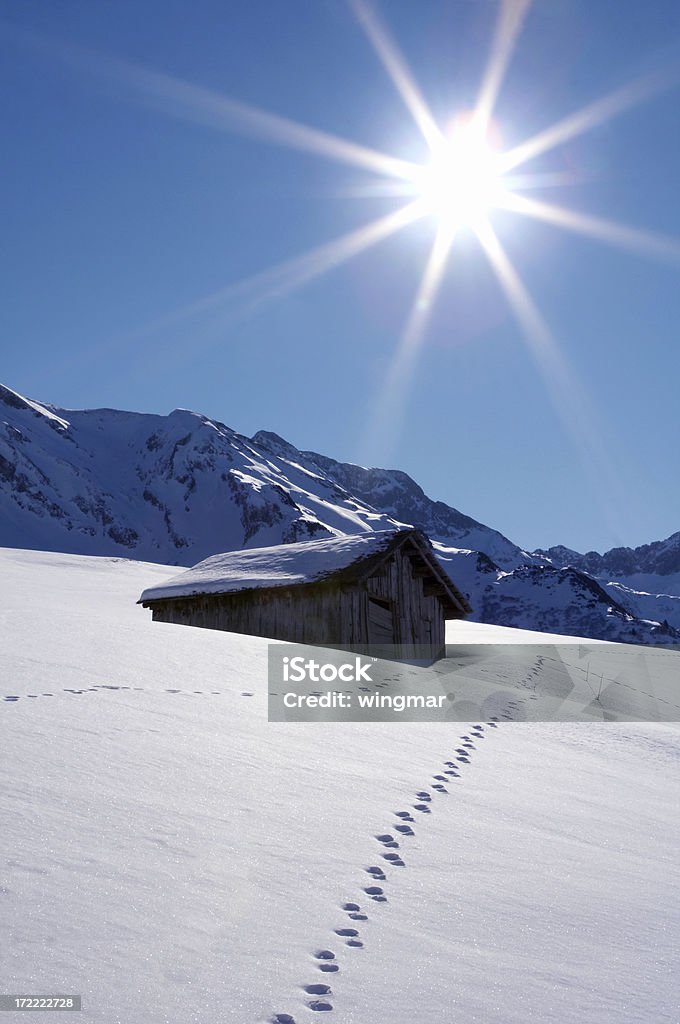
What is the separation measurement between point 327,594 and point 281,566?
1744 millimetres

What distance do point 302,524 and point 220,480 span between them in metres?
36.4

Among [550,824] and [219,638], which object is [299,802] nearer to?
[550,824]

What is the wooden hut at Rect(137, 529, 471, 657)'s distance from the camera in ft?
56.2

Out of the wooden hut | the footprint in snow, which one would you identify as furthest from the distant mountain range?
the footprint in snow

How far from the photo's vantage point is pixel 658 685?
60.4ft

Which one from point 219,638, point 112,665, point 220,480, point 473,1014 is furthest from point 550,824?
point 220,480

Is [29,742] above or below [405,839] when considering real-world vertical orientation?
above

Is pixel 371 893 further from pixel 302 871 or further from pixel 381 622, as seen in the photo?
pixel 381 622
